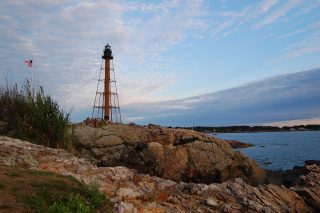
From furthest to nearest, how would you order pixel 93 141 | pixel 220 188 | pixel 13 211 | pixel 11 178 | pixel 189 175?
1. pixel 189 175
2. pixel 93 141
3. pixel 220 188
4. pixel 11 178
5. pixel 13 211

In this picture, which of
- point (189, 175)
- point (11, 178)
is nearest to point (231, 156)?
point (189, 175)

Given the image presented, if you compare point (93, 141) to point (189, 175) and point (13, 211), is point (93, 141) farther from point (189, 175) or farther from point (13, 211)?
point (13, 211)

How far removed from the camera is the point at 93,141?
862 inches

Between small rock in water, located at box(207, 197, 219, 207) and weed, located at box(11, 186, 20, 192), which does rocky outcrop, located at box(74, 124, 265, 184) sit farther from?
weed, located at box(11, 186, 20, 192)

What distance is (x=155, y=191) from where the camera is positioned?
13.3m

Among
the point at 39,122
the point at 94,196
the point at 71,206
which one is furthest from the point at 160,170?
the point at 71,206

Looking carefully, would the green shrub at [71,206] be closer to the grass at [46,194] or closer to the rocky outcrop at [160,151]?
the grass at [46,194]

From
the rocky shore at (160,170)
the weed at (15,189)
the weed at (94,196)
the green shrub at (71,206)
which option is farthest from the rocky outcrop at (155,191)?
the weed at (15,189)

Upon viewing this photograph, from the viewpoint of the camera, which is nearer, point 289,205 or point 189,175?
point 289,205

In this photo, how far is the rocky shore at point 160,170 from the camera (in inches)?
506

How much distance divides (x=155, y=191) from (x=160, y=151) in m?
10.4

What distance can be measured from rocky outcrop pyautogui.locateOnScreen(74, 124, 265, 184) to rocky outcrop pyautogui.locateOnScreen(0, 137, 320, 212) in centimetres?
583

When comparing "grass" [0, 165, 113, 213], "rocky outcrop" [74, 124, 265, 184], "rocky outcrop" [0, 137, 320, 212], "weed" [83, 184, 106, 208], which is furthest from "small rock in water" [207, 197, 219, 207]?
"rocky outcrop" [74, 124, 265, 184]

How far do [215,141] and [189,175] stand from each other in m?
3.42
